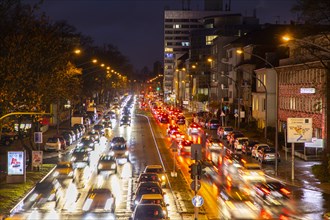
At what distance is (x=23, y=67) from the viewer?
38062mm

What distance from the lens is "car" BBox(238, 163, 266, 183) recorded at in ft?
123

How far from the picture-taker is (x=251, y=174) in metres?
38.4

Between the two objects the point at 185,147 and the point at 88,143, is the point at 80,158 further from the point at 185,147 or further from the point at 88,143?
the point at 185,147

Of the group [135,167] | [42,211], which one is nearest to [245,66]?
[135,167]

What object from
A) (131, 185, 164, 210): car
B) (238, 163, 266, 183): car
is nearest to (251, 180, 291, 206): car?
(238, 163, 266, 183): car

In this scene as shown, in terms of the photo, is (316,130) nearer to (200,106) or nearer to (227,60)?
(227,60)

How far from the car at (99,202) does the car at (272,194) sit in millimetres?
8575

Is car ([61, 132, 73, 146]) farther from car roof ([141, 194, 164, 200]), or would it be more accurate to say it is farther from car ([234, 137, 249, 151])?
car roof ([141, 194, 164, 200])

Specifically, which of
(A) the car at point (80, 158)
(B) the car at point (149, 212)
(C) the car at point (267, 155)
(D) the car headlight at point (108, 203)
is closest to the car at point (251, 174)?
(C) the car at point (267, 155)

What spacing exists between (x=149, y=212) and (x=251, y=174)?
16.6m

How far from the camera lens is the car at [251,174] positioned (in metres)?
37.5

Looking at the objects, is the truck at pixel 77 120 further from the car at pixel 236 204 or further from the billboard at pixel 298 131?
the car at pixel 236 204

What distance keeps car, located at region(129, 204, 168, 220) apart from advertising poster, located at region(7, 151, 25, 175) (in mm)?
14778

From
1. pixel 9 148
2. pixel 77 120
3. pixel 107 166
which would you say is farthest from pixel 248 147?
pixel 77 120
